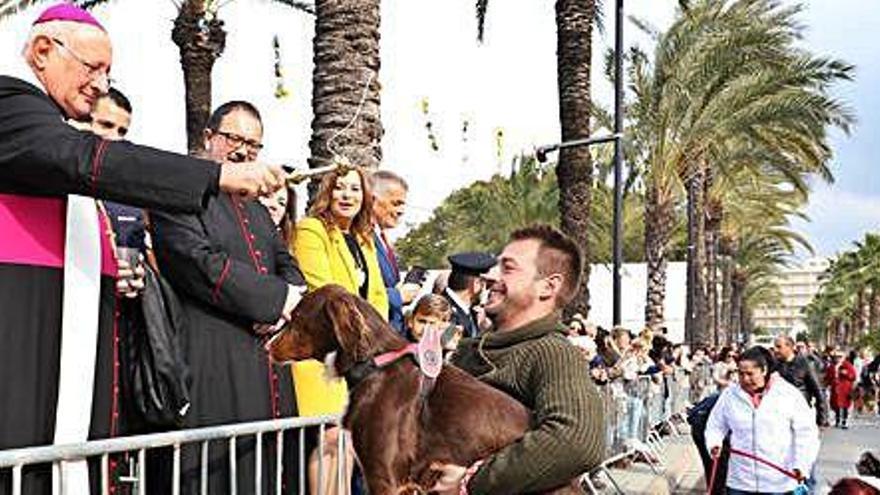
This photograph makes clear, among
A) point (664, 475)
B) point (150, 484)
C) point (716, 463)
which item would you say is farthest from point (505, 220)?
point (150, 484)

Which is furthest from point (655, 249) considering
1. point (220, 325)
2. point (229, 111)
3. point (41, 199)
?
point (41, 199)

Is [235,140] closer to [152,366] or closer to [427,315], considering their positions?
[152,366]

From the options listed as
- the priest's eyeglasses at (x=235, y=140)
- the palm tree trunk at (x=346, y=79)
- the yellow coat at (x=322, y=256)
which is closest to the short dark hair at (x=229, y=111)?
the priest's eyeglasses at (x=235, y=140)

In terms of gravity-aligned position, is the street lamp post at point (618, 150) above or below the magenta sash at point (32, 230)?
above

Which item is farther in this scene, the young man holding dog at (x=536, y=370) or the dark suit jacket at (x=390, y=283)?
the dark suit jacket at (x=390, y=283)

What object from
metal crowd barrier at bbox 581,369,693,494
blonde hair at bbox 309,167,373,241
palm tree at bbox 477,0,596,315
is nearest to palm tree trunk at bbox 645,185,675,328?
metal crowd barrier at bbox 581,369,693,494

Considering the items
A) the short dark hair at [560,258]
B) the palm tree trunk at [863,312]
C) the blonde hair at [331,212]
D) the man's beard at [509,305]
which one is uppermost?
the blonde hair at [331,212]

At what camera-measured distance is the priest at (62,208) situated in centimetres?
322

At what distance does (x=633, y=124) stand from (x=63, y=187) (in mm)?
29485

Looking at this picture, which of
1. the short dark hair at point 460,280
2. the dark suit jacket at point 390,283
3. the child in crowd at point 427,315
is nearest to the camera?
the dark suit jacket at point 390,283

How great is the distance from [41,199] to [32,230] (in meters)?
0.09

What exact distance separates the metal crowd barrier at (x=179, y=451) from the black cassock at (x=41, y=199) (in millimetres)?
68

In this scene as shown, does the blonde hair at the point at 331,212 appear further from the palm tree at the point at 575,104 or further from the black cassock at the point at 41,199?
the palm tree at the point at 575,104

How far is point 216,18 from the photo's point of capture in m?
18.8
